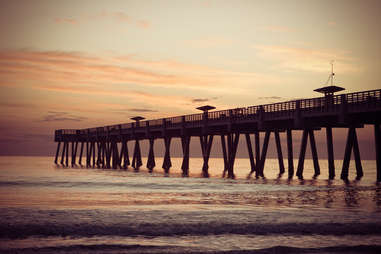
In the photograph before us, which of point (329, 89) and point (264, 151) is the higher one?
point (329, 89)

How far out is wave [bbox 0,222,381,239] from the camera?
479 inches

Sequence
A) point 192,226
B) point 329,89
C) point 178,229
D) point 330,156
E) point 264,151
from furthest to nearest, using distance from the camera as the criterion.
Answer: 1. point 264,151
2. point 330,156
3. point 329,89
4. point 192,226
5. point 178,229

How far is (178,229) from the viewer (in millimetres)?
12844

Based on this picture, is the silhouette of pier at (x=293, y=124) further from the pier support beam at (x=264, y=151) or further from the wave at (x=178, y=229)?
the wave at (x=178, y=229)

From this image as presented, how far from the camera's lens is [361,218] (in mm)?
14555

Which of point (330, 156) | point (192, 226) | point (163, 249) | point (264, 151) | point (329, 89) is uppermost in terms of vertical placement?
point (329, 89)

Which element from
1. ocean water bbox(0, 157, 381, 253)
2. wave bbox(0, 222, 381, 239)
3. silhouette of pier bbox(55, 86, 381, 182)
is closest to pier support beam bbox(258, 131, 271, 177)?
silhouette of pier bbox(55, 86, 381, 182)

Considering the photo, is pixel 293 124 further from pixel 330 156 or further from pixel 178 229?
pixel 178 229

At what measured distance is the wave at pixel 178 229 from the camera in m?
12.2

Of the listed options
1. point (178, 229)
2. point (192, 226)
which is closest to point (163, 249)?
point (178, 229)

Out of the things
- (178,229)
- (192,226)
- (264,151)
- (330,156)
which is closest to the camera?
(178,229)

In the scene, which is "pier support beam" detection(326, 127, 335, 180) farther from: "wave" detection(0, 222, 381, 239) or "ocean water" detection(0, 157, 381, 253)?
"wave" detection(0, 222, 381, 239)

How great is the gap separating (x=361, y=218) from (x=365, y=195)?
8.50 metres

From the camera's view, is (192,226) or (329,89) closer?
(192,226)
